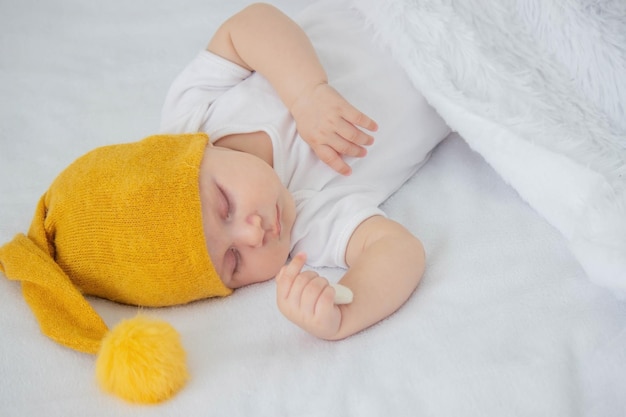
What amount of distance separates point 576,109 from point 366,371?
0.66 metres

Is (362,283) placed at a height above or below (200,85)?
below

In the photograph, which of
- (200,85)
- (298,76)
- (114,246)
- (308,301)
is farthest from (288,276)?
(200,85)

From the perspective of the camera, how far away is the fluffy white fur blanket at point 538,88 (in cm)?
111

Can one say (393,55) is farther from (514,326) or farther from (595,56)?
(514,326)

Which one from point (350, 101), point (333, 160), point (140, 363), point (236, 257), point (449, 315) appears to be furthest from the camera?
point (350, 101)

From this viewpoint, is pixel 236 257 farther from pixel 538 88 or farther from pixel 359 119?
pixel 538 88

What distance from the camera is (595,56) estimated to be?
4.24 ft

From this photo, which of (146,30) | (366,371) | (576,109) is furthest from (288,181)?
(146,30)

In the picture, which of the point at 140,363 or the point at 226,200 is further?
the point at 226,200

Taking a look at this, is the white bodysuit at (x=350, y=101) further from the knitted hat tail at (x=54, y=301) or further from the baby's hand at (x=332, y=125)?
the knitted hat tail at (x=54, y=301)

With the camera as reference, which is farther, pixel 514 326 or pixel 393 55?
pixel 393 55

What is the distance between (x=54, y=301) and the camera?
1.09 metres

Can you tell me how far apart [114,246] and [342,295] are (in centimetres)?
38

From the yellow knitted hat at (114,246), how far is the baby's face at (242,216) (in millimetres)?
26
